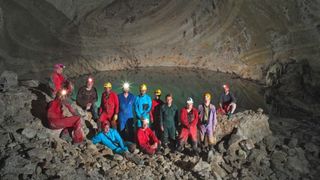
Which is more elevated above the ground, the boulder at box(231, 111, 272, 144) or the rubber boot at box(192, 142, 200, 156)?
the boulder at box(231, 111, 272, 144)

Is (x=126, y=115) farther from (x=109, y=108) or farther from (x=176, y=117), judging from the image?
(x=176, y=117)

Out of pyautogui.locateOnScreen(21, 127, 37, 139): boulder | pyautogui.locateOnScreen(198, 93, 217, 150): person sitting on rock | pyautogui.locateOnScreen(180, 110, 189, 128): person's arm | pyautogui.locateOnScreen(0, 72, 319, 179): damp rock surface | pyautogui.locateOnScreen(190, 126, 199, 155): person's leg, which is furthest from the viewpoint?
pyautogui.locateOnScreen(198, 93, 217, 150): person sitting on rock

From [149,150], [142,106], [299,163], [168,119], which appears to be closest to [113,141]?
[149,150]

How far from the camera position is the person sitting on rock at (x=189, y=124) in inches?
378

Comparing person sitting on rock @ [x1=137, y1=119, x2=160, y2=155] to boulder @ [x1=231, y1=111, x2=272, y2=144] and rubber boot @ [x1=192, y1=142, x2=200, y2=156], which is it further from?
boulder @ [x1=231, y1=111, x2=272, y2=144]

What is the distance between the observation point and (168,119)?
9.66 metres

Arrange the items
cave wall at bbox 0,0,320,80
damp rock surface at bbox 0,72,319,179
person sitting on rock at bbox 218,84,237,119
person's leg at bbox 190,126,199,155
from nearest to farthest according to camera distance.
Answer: damp rock surface at bbox 0,72,319,179 → person's leg at bbox 190,126,199,155 → person sitting on rock at bbox 218,84,237,119 → cave wall at bbox 0,0,320,80

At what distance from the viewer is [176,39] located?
81.3 ft

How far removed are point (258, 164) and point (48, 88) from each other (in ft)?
20.2

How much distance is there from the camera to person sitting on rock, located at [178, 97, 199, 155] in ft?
31.5

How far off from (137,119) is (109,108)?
78 centimetres

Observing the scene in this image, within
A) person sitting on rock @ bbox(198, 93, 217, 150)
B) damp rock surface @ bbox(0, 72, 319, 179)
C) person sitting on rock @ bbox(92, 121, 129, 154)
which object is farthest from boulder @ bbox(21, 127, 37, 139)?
person sitting on rock @ bbox(198, 93, 217, 150)

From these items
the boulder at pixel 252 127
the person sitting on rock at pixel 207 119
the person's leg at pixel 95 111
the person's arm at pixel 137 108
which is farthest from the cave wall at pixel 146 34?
the person's leg at pixel 95 111

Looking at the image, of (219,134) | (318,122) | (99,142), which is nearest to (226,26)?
(318,122)
